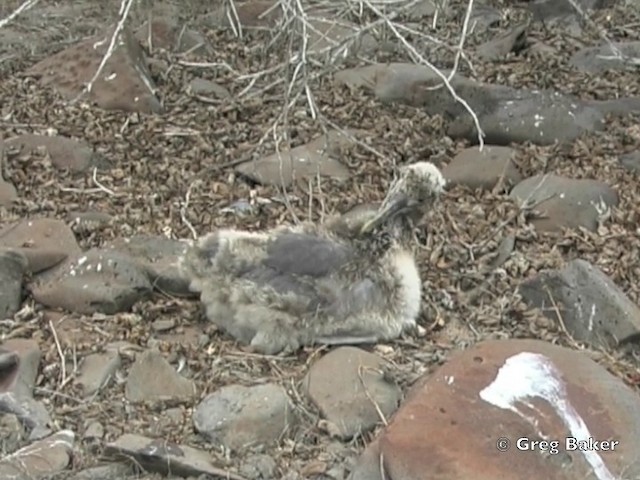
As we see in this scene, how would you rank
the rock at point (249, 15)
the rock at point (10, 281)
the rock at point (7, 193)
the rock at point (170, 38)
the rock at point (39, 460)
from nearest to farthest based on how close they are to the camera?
the rock at point (39, 460), the rock at point (10, 281), the rock at point (7, 193), the rock at point (170, 38), the rock at point (249, 15)

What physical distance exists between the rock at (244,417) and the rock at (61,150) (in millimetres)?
2906

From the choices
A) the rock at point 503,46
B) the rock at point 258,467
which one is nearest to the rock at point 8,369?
the rock at point 258,467

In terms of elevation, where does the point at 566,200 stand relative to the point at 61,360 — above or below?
below

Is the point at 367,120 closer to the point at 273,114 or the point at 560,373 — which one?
the point at 273,114

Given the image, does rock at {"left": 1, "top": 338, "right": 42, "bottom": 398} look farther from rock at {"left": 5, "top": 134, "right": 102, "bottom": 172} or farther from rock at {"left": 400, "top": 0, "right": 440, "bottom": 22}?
rock at {"left": 400, "top": 0, "right": 440, "bottom": 22}

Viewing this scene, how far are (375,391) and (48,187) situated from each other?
2928 millimetres

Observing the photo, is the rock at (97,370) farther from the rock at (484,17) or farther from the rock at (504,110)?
the rock at (484,17)

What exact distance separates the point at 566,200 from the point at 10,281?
2837mm

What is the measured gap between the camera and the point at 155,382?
5059 mm

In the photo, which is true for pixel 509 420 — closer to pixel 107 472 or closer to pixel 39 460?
pixel 107 472

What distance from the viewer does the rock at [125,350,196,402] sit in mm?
5012

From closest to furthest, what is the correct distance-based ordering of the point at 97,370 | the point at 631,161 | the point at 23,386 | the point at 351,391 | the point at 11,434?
the point at 11,434, the point at 351,391, the point at 23,386, the point at 97,370, the point at 631,161

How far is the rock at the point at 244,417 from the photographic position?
15.4 feet

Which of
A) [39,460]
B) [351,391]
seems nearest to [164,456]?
[39,460]
